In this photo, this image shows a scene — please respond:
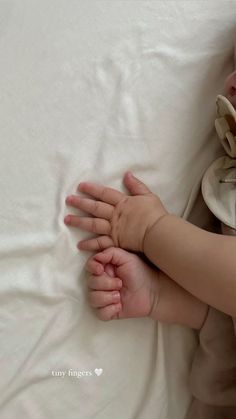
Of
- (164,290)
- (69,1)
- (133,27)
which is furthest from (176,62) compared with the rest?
(164,290)

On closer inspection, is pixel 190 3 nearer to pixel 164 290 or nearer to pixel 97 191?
pixel 97 191

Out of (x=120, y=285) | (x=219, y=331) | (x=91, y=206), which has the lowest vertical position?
(x=219, y=331)

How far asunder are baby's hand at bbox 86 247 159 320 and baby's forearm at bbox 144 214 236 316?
0.10 feet

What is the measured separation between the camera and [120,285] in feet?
2.39

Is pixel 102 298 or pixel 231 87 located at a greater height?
pixel 231 87

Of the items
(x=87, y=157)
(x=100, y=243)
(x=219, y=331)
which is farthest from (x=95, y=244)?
(x=219, y=331)

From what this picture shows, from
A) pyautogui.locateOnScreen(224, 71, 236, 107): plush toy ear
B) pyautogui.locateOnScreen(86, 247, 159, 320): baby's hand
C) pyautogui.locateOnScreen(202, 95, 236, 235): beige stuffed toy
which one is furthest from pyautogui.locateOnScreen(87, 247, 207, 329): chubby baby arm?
pyautogui.locateOnScreen(224, 71, 236, 107): plush toy ear

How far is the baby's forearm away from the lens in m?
0.67

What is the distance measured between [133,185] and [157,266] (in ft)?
0.41

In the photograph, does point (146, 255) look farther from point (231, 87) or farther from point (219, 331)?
point (231, 87)

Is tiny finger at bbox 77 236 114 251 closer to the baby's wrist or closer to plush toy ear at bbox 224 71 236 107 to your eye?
the baby's wrist

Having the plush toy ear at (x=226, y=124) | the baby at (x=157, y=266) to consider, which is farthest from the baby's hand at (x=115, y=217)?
the plush toy ear at (x=226, y=124)

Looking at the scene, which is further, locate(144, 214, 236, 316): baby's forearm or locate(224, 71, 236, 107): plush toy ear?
locate(224, 71, 236, 107): plush toy ear

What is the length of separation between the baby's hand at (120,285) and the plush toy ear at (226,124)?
0.22 metres
